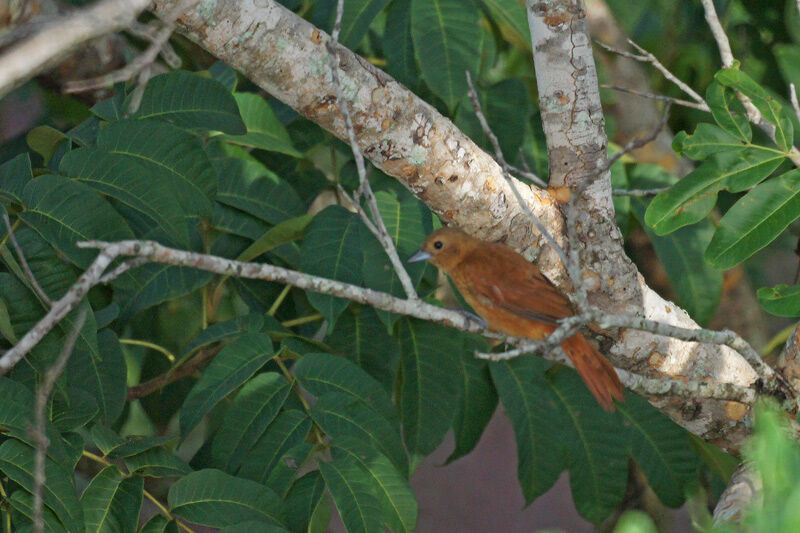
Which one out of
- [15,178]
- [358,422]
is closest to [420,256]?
[358,422]

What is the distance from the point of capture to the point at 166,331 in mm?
3139

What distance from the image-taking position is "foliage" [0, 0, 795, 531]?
2125 mm

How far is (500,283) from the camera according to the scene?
2.64 meters

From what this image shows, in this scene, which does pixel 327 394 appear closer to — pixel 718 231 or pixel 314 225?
pixel 314 225

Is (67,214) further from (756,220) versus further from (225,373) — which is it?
(756,220)

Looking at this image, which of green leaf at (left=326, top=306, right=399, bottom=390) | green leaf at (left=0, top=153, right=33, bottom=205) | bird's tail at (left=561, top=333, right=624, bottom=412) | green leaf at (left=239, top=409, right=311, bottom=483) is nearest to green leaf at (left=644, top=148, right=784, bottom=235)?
bird's tail at (left=561, top=333, right=624, bottom=412)

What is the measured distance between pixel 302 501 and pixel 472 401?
839 mm

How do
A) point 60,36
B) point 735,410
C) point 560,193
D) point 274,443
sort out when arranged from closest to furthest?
point 60,36 → point 274,443 → point 560,193 → point 735,410

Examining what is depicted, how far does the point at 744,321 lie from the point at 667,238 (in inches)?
46.6

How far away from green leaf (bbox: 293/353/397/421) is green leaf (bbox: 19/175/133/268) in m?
0.62

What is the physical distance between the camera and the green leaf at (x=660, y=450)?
2938mm

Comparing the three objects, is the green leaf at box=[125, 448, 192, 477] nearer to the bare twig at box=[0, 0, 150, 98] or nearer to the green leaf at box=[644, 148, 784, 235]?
the bare twig at box=[0, 0, 150, 98]

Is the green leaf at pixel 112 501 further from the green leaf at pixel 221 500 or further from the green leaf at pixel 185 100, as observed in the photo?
the green leaf at pixel 185 100

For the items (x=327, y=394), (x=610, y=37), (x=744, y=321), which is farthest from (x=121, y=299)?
(x=744, y=321)
